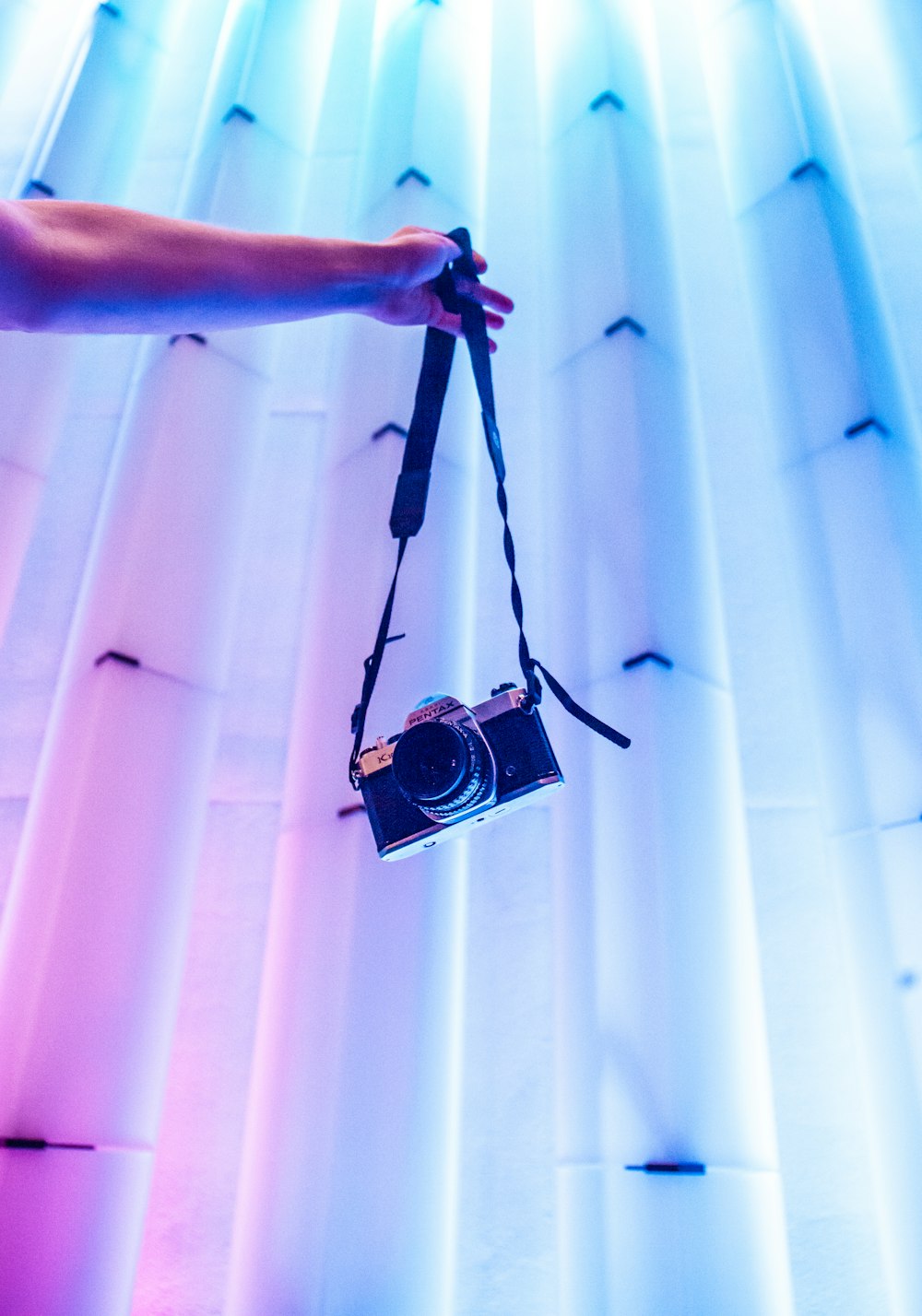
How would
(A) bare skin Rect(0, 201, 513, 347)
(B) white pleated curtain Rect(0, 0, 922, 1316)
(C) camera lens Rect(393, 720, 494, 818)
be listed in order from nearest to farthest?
(A) bare skin Rect(0, 201, 513, 347) → (C) camera lens Rect(393, 720, 494, 818) → (B) white pleated curtain Rect(0, 0, 922, 1316)

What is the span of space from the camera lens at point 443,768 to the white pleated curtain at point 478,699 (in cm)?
33

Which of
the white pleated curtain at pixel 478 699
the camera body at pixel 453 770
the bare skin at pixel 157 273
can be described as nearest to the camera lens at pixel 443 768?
the camera body at pixel 453 770

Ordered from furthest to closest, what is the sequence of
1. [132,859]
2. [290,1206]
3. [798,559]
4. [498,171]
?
[498,171] → [798,559] → [132,859] → [290,1206]

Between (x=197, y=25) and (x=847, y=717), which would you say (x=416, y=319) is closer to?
(x=847, y=717)

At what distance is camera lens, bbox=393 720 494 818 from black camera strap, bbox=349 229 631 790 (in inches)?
3.2

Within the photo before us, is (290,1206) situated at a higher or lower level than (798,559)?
lower

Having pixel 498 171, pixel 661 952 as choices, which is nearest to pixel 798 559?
pixel 661 952

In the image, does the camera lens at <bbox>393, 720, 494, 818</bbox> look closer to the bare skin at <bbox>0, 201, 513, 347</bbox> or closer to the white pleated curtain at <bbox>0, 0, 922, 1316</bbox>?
the white pleated curtain at <bbox>0, 0, 922, 1316</bbox>

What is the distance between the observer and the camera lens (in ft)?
3.41

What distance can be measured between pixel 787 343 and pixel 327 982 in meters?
1.47

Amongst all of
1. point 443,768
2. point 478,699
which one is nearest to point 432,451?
point 443,768

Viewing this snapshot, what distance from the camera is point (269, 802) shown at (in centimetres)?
162

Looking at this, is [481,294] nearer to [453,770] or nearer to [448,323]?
[448,323]

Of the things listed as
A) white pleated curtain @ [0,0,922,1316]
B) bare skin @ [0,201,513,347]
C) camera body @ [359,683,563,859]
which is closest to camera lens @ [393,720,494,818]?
camera body @ [359,683,563,859]
